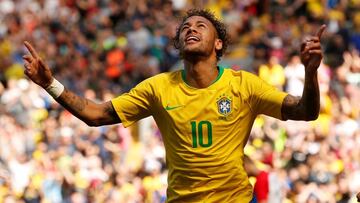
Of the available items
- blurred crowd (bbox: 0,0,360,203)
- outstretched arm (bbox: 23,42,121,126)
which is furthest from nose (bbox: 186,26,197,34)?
blurred crowd (bbox: 0,0,360,203)

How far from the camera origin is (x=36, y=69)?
9.62 meters

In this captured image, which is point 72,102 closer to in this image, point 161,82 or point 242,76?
point 161,82

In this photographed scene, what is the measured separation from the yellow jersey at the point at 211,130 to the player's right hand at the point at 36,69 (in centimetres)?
76

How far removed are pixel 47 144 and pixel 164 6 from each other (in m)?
5.78

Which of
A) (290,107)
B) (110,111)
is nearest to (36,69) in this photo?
(110,111)

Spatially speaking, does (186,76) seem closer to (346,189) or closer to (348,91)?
(346,189)

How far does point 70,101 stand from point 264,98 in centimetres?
155

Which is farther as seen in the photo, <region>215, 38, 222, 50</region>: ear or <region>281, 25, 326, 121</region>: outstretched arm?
<region>215, 38, 222, 50</region>: ear

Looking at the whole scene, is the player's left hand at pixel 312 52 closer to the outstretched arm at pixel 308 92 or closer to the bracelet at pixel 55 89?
the outstretched arm at pixel 308 92

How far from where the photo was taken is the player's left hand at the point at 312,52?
8.89m

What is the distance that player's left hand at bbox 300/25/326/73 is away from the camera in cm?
889

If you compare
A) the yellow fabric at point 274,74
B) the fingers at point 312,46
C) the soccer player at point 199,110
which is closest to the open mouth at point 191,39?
the soccer player at point 199,110

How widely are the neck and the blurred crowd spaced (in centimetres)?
500

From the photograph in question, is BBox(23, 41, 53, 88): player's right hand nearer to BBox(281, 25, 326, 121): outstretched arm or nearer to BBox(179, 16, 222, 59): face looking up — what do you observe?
BBox(179, 16, 222, 59): face looking up
